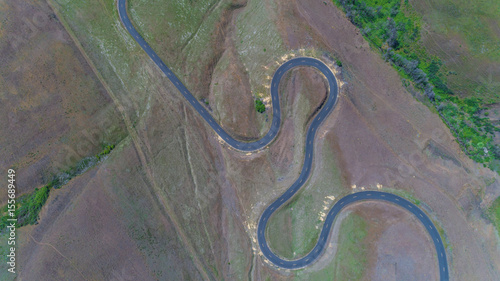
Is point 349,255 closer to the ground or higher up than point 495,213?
higher up

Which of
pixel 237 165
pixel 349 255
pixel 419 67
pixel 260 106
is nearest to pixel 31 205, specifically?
pixel 237 165

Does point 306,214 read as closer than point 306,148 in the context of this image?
Yes

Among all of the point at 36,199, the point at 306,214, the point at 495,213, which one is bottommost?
the point at 495,213

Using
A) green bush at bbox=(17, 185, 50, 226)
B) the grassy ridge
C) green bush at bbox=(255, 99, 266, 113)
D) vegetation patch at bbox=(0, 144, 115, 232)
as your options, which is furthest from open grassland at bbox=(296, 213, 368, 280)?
green bush at bbox=(17, 185, 50, 226)

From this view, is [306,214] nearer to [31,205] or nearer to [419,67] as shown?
[419,67]

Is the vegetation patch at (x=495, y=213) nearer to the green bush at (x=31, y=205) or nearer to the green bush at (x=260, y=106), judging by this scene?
the green bush at (x=260, y=106)

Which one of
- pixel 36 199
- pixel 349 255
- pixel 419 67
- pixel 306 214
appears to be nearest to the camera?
pixel 36 199

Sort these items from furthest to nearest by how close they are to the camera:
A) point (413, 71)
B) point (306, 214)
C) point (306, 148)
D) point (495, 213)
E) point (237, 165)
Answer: point (413, 71)
point (237, 165)
point (306, 148)
point (306, 214)
point (495, 213)

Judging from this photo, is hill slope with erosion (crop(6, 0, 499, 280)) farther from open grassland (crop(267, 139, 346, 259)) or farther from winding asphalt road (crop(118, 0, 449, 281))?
winding asphalt road (crop(118, 0, 449, 281))
